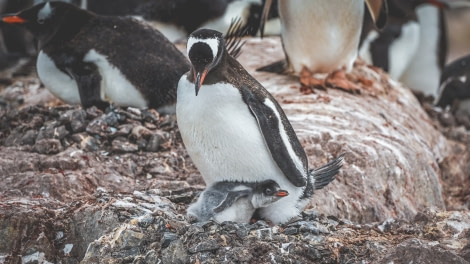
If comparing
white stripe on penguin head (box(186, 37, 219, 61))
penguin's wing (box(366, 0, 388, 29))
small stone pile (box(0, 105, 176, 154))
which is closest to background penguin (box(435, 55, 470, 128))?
penguin's wing (box(366, 0, 388, 29))

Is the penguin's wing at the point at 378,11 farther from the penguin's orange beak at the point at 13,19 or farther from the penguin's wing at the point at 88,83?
the penguin's orange beak at the point at 13,19

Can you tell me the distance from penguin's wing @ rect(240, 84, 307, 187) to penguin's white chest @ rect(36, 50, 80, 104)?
253cm

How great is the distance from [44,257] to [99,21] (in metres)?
2.91

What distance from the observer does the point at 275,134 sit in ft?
16.3

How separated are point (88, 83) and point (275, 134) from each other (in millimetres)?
2400

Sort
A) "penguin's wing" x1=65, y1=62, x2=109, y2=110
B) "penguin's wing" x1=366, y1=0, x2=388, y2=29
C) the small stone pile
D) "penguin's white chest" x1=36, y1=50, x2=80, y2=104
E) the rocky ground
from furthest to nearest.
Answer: "penguin's wing" x1=366, y1=0, x2=388, y2=29, "penguin's white chest" x1=36, y1=50, x2=80, y2=104, "penguin's wing" x1=65, y1=62, x2=109, y2=110, the small stone pile, the rocky ground

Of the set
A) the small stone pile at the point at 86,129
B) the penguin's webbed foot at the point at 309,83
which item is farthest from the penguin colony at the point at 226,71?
the small stone pile at the point at 86,129

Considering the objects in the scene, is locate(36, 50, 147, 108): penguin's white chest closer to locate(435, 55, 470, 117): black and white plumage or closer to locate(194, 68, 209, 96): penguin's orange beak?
locate(194, 68, 209, 96): penguin's orange beak

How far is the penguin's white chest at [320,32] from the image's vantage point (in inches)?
297

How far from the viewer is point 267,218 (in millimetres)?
5148

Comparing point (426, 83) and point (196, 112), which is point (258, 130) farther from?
point (426, 83)

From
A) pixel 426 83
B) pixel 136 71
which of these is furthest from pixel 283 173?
pixel 426 83

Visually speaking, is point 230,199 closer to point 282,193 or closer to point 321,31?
point 282,193

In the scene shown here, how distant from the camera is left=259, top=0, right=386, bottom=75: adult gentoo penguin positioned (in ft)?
24.8
